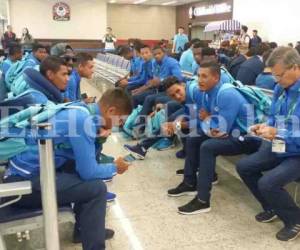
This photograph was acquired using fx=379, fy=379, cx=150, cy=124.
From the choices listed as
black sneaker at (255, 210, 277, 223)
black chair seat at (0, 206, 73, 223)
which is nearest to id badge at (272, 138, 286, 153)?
black sneaker at (255, 210, 277, 223)

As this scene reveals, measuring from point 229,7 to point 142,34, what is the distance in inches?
319

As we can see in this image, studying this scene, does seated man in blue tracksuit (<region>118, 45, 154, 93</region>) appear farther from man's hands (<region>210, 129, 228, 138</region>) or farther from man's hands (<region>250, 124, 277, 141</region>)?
man's hands (<region>250, 124, 277, 141</region>)

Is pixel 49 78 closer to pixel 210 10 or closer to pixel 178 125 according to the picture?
pixel 178 125

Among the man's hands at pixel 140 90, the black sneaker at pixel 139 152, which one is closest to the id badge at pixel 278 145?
the black sneaker at pixel 139 152

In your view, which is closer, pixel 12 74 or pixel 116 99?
pixel 116 99

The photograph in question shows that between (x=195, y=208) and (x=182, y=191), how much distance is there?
1.20ft

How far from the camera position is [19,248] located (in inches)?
99.5

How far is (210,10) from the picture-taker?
20000 mm

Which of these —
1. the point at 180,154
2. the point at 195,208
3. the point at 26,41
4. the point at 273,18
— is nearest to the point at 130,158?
the point at 180,154

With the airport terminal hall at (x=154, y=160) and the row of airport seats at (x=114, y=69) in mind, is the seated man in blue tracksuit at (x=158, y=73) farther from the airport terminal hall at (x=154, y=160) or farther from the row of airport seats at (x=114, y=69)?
the row of airport seats at (x=114, y=69)

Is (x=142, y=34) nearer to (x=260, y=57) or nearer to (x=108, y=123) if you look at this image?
(x=260, y=57)

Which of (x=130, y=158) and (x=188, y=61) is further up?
(x=188, y=61)

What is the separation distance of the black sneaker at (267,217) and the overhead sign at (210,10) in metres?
16.2

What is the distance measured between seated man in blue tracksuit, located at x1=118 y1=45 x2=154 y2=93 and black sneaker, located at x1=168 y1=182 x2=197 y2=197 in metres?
2.80
